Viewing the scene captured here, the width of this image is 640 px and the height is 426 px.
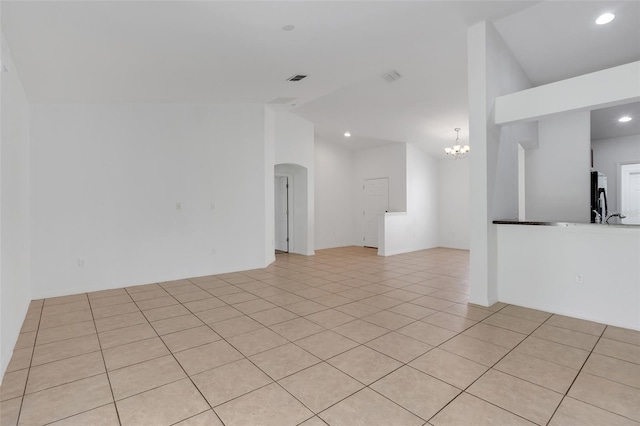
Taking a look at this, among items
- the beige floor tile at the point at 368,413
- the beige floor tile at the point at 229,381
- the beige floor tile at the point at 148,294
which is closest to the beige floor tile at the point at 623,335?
the beige floor tile at the point at 368,413

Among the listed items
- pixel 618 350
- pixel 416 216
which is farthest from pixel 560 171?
pixel 618 350

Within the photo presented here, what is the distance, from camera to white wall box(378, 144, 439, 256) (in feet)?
26.1

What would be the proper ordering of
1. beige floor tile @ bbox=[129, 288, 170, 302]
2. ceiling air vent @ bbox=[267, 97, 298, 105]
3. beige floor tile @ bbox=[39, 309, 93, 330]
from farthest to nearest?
ceiling air vent @ bbox=[267, 97, 298, 105] → beige floor tile @ bbox=[129, 288, 170, 302] → beige floor tile @ bbox=[39, 309, 93, 330]

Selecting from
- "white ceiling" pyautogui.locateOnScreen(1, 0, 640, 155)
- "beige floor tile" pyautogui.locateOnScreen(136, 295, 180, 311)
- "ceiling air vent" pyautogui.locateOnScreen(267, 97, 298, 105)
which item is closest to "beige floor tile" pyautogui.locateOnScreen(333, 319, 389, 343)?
"beige floor tile" pyautogui.locateOnScreen(136, 295, 180, 311)

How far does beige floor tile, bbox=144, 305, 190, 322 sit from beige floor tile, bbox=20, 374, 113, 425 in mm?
1277

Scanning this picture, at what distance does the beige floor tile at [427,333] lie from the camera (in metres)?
2.84

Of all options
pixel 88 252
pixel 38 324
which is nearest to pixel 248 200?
pixel 88 252

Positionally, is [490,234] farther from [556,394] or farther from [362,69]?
[362,69]

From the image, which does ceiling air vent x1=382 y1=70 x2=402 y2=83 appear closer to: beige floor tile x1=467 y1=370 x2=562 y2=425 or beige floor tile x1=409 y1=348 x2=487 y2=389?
beige floor tile x1=409 y1=348 x2=487 y2=389

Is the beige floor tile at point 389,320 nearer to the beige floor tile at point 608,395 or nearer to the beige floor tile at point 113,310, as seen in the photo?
the beige floor tile at point 608,395

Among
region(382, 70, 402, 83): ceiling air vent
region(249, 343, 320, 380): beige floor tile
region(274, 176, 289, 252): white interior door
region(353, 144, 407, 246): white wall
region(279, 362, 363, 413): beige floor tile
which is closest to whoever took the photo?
region(279, 362, 363, 413): beige floor tile

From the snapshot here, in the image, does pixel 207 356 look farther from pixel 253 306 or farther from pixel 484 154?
pixel 484 154

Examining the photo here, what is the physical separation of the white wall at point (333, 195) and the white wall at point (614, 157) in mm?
6252

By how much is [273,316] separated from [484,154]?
311 centimetres
